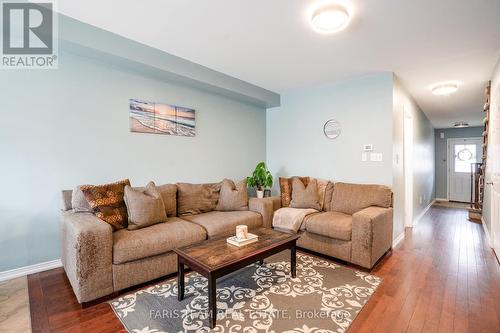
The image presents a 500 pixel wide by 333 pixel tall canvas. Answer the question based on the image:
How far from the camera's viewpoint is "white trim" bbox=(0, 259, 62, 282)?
7.24ft

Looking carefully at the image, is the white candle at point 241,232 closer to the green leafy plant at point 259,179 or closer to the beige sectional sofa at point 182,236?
the beige sectional sofa at point 182,236

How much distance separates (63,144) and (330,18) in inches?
112

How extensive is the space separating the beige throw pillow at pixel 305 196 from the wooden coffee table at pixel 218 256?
1143mm

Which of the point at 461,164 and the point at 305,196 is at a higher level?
the point at 461,164

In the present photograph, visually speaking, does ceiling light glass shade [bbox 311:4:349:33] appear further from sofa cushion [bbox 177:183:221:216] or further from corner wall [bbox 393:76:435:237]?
sofa cushion [bbox 177:183:221:216]

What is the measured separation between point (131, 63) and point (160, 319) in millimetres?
2518

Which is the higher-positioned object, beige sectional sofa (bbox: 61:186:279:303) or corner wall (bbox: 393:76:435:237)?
corner wall (bbox: 393:76:435:237)

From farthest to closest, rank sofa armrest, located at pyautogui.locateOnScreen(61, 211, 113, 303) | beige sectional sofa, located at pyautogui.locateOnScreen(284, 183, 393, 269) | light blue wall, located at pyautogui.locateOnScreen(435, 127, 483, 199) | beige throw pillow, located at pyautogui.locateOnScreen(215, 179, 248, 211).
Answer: light blue wall, located at pyautogui.locateOnScreen(435, 127, 483, 199) < beige throw pillow, located at pyautogui.locateOnScreen(215, 179, 248, 211) < beige sectional sofa, located at pyautogui.locateOnScreen(284, 183, 393, 269) < sofa armrest, located at pyautogui.locateOnScreen(61, 211, 113, 303)

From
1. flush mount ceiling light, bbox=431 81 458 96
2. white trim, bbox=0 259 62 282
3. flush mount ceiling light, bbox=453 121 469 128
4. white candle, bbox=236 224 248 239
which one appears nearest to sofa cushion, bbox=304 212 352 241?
white candle, bbox=236 224 248 239

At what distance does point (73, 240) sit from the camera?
Answer: 1878mm

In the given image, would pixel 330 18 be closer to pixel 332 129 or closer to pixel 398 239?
pixel 332 129

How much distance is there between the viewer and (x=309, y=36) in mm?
2314

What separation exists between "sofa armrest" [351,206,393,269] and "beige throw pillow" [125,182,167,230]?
2.11 m

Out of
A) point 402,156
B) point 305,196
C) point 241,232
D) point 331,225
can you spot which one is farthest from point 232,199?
point 402,156
